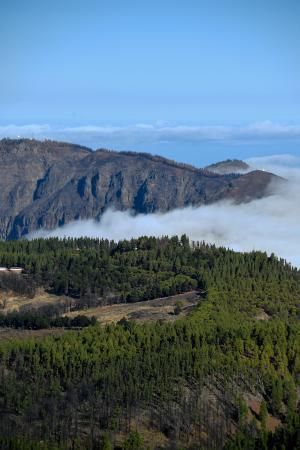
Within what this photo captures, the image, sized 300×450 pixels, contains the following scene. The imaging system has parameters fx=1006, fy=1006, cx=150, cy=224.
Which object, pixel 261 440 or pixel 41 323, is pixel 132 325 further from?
pixel 261 440

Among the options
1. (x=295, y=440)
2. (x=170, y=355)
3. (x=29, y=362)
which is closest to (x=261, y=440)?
(x=295, y=440)

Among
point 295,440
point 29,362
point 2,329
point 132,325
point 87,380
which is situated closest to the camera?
point 295,440

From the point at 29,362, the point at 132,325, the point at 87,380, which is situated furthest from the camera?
the point at 132,325

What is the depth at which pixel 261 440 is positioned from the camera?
349ft

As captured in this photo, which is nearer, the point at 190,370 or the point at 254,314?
the point at 190,370

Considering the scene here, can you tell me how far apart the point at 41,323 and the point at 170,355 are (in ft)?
146

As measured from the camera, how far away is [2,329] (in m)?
171

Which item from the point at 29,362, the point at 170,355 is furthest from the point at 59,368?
the point at 170,355

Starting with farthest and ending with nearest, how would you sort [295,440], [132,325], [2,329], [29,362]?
[2,329]
[132,325]
[29,362]
[295,440]

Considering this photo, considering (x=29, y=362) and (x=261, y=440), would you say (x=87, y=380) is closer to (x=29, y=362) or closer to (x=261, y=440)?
(x=29, y=362)

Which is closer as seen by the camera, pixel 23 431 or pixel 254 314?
pixel 23 431

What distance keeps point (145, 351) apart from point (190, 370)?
9.22m

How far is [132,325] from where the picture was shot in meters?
154

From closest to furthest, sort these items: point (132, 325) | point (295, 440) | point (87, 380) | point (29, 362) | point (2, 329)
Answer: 1. point (295, 440)
2. point (87, 380)
3. point (29, 362)
4. point (132, 325)
5. point (2, 329)
